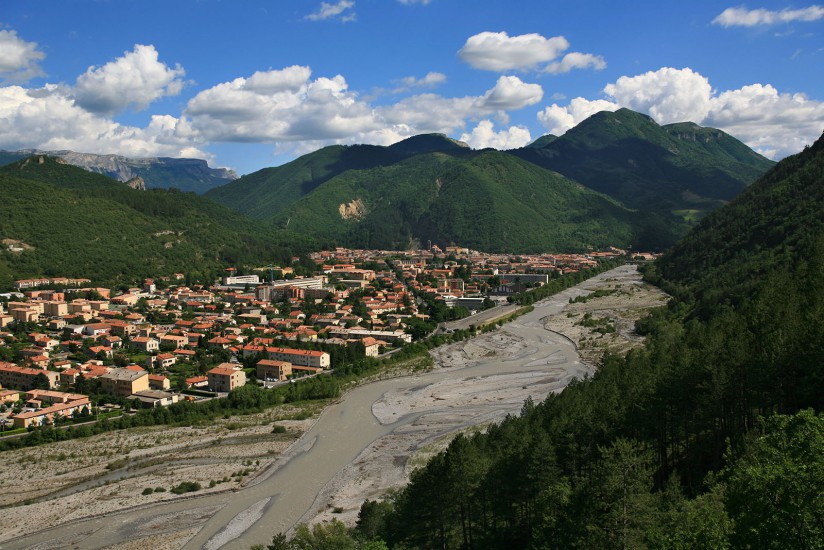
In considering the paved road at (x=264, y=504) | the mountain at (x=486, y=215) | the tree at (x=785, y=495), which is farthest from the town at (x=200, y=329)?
the mountain at (x=486, y=215)

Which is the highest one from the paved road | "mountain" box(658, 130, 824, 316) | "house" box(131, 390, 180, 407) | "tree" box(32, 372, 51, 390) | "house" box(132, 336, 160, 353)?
"mountain" box(658, 130, 824, 316)

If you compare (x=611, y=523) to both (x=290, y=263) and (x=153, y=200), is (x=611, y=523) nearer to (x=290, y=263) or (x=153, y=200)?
(x=290, y=263)

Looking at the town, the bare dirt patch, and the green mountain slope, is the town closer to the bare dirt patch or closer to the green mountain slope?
the bare dirt patch

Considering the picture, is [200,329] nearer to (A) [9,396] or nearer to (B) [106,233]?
(A) [9,396]

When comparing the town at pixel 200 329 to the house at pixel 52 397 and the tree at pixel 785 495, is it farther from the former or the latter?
the tree at pixel 785 495

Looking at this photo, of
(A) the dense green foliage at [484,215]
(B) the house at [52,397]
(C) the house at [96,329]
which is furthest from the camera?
(A) the dense green foliage at [484,215]

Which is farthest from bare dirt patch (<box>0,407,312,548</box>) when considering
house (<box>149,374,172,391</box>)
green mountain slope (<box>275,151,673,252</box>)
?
green mountain slope (<box>275,151,673,252</box>)

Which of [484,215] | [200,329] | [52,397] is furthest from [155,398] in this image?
[484,215]
